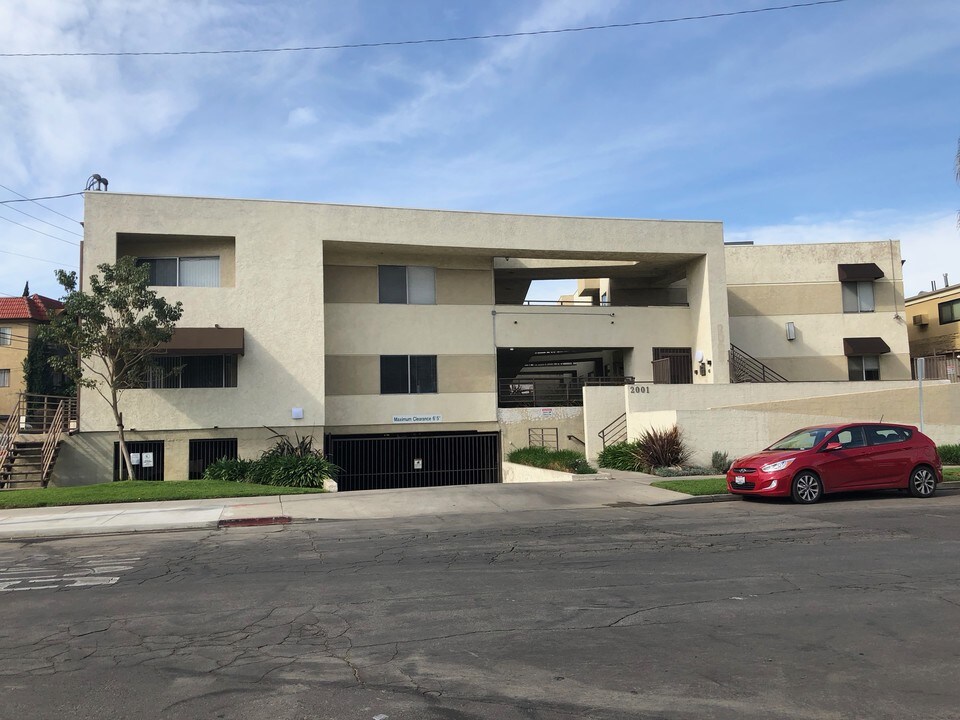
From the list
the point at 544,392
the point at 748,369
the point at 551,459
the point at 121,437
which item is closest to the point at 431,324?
the point at 544,392

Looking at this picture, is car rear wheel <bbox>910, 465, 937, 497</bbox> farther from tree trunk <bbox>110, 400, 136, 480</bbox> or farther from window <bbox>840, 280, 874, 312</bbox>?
tree trunk <bbox>110, 400, 136, 480</bbox>

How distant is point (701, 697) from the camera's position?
4973 mm

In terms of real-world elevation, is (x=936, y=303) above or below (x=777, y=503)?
above

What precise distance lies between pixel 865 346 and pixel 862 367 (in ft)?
3.24

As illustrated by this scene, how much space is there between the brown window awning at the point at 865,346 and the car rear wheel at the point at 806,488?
19.0 meters

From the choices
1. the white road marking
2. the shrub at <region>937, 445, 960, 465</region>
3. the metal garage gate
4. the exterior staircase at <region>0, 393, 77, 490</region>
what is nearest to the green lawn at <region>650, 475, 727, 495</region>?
the shrub at <region>937, 445, 960, 465</region>

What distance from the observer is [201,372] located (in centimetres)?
2464

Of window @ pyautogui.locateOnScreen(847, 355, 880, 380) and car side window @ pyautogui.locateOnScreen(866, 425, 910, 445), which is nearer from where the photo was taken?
car side window @ pyautogui.locateOnScreen(866, 425, 910, 445)

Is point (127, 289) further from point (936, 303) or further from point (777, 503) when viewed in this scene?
point (936, 303)

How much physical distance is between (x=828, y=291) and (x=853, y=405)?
10097mm

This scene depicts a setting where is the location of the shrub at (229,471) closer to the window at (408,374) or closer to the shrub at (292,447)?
the shrub at (292,447)

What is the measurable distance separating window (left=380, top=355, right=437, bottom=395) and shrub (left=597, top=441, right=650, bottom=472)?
6.91 meters

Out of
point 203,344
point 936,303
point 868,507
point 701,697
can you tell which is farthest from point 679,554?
point 936,303

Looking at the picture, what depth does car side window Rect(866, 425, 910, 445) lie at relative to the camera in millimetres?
14773
